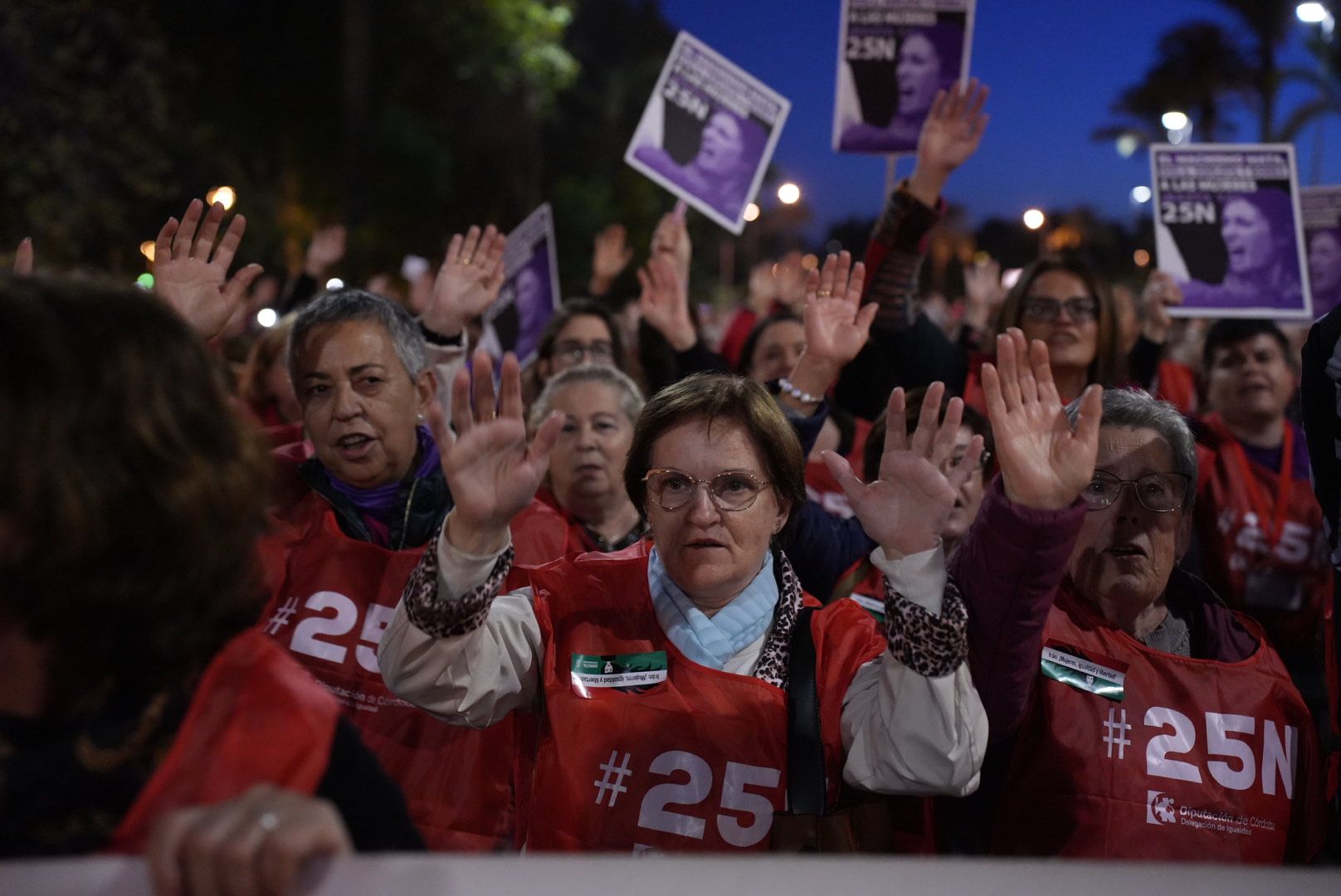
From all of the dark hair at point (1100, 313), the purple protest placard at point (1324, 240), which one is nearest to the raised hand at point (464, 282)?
the dark hair at point (1100, 313)

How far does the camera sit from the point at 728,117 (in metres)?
6.21

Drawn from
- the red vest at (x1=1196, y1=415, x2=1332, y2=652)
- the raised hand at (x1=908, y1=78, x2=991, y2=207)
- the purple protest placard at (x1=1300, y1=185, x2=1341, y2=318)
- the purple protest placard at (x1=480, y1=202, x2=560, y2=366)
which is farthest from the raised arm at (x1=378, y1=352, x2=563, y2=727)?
the purple protest placard at (x1=1300, y1=185, x2=1341, y2=318)

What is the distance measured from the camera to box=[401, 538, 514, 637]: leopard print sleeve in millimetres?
2361

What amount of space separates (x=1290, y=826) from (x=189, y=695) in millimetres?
2426

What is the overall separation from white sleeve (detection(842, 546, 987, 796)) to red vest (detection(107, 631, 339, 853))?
1.07 meters

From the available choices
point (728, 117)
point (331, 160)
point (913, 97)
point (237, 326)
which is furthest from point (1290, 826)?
point (331, 160)

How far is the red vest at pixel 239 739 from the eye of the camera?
1.67 metres

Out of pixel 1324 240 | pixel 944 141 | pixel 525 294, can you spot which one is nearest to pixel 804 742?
pixel 944 141

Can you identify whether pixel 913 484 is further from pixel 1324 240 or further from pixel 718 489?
pixel 1324 240

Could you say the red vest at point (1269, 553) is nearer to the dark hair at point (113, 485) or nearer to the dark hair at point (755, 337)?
the dark hair at point (755, 337)

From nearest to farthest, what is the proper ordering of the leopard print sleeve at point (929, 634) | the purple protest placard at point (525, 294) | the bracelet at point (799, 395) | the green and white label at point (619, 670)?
1. the leopard print sleeve at point (929, 634)
2. the green and white label at point (619, 670)
3. the bracelet at point (799, 395)
4. the purple protest placard at point (525, 294)

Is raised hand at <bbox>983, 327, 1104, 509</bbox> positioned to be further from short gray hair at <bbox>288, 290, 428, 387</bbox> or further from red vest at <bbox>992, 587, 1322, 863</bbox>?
short gray hair at <bbox>288, 290, 428, 387</bbox>

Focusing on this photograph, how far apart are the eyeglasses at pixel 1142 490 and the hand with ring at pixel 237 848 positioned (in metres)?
2.10

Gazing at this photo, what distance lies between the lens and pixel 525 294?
718cm
